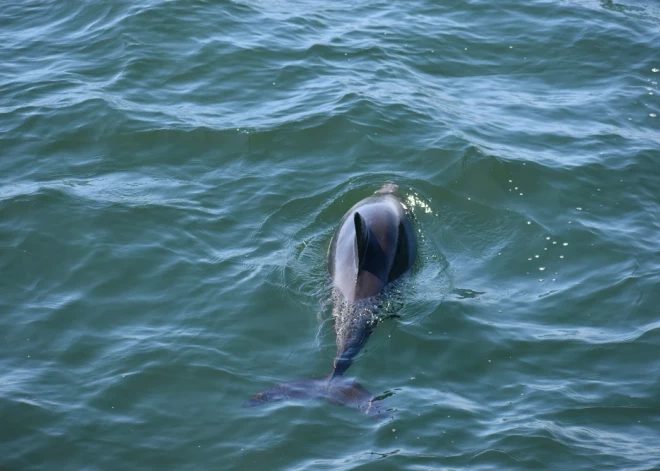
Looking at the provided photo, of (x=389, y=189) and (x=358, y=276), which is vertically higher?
(x=389, y=189)

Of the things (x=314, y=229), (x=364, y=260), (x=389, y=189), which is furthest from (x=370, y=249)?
(x=389, y=189)

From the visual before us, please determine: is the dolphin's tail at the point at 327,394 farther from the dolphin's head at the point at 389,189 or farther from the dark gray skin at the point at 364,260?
the dolphin's head at the point at 389,189

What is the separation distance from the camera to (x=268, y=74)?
1504cm

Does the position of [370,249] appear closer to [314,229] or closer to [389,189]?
[314,229]

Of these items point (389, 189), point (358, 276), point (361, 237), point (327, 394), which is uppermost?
point (361, 237)

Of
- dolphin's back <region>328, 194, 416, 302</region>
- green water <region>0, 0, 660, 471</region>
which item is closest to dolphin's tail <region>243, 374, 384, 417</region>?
green water <region>0, 0, 660, 471</region>

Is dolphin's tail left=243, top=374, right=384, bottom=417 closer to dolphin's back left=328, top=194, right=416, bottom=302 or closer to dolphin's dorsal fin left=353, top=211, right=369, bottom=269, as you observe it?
dolphin's back left=328, top=194, right=416, bottom=302

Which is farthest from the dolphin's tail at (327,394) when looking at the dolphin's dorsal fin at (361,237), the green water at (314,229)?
the dolphin's dorsal fin at (361,237)

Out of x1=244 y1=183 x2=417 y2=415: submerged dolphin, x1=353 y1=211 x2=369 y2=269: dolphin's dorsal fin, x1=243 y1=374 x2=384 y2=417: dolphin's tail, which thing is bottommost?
x1=243 y1=374 x2=384 y2=417: dolphin's tail

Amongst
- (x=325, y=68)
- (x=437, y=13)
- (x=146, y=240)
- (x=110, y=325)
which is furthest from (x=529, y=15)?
(x=110, y=325)

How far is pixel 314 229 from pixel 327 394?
3.27 m

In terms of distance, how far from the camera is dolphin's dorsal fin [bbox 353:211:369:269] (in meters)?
9.44

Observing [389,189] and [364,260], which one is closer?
[364,260]

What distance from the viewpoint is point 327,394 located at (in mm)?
8547
